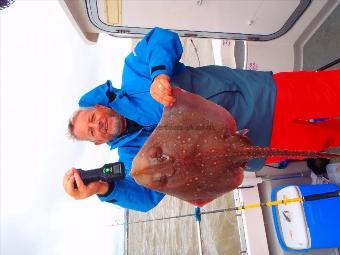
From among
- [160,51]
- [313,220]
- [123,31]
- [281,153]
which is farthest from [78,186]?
[313,220]

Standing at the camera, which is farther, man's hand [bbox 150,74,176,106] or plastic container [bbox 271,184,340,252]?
plastic container [bbox 271,184,340,252]

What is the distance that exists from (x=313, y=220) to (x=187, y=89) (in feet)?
8.00

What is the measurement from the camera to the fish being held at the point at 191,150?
5.81 feet

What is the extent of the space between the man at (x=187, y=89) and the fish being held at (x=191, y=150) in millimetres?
452

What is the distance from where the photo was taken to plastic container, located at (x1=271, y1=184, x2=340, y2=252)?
3543mm

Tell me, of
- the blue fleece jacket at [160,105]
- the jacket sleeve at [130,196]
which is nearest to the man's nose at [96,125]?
the blue fleece jacket at [160,105]

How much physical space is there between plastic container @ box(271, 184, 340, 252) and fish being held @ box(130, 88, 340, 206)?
2.16 meters

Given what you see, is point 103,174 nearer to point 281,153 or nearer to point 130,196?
point 130,196

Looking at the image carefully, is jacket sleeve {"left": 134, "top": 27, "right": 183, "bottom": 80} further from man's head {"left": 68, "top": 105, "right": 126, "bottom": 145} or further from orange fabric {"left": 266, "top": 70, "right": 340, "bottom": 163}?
orange fabric {"left": 266, "top": 70, "right": 340, "bottom": 163}

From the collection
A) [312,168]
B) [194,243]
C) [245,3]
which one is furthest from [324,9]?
[194,243]

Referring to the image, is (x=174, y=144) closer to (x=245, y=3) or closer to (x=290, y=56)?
(x=245, y=3)

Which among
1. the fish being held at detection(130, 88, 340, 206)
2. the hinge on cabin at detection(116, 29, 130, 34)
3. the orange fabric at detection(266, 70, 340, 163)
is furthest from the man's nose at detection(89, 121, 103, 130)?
the hinge on cabin at detection(116, 29, 130, 34)

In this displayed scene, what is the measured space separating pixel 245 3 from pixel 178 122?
238cm

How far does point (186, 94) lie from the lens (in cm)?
182
